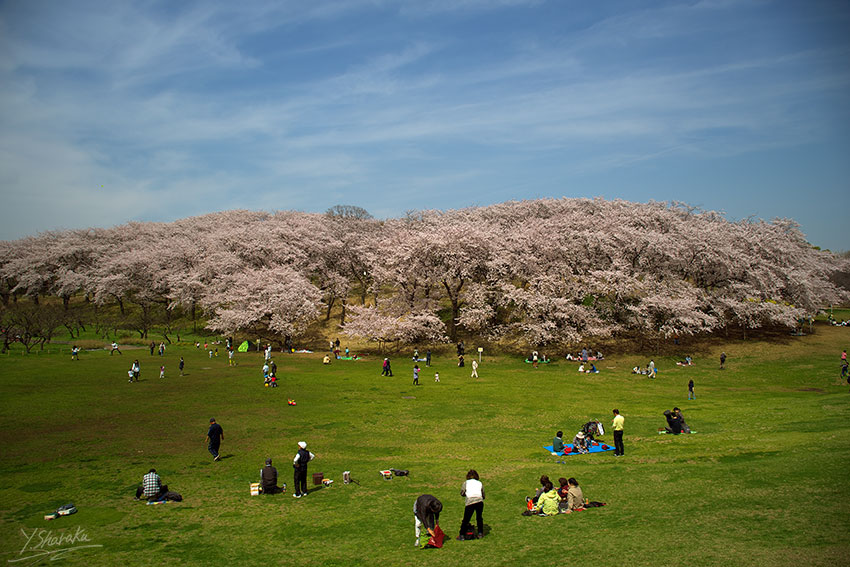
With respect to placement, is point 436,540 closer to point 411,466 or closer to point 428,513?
point 428,513

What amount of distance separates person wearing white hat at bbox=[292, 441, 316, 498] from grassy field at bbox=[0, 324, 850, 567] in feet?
1.34

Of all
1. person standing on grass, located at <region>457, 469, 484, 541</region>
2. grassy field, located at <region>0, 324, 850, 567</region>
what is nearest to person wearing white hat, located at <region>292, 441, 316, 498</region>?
grassy field, located at <region>0, 324, 850, 567</region>

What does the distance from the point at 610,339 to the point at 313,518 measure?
48075 millimetres

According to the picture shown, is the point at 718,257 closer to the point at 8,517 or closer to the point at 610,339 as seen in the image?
the point at 610,339

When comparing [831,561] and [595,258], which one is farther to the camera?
[595,258]

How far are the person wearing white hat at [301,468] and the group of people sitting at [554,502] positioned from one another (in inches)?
296

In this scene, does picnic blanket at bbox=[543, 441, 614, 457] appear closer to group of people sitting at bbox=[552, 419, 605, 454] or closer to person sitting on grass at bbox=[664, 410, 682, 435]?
group of people sitting at bbox=[552, 419, 605, 454]

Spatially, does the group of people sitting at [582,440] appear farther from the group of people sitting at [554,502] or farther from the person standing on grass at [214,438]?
the person standing on grass at [214,438]

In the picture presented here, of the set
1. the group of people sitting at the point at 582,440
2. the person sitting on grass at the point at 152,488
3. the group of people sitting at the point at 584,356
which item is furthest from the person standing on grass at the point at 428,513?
the group of people sitting at the point at 584,356

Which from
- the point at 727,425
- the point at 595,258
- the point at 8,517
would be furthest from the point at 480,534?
the point at 595,258

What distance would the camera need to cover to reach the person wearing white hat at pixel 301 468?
17141 mm

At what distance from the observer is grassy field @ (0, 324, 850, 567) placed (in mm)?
12688

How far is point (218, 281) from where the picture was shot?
222ft

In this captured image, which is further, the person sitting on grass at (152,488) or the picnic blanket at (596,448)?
the picnic blanket at (596,448)
